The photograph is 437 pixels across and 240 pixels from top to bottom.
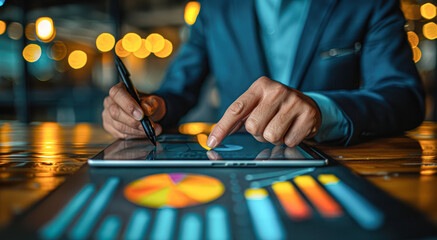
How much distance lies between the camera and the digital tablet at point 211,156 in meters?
0.41

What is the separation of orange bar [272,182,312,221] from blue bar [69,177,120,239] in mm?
171

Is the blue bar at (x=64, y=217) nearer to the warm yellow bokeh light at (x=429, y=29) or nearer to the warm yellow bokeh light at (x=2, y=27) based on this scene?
the warm yellow bokeh light at (x=429, y=29)

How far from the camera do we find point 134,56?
10.0 m

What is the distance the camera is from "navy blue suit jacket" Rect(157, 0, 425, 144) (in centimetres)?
81

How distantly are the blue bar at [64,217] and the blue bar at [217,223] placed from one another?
0.39 feet

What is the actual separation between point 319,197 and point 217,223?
0.40 ft

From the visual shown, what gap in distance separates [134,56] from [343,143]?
10.3 meters

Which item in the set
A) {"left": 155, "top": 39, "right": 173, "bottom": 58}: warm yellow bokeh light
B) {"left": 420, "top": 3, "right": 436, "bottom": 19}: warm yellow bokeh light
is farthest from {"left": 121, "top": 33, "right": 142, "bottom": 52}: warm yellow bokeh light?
{"left": 420, "top": 3, "right": 436, "bottom": 19}: warm yellow bokeh light

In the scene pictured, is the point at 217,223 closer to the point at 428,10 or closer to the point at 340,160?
the point at 340,160

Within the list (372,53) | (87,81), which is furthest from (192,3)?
(87,81)

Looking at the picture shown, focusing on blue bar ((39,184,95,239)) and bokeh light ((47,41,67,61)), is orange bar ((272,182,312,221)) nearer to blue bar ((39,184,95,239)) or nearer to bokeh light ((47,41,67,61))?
blue bar ((39,184,95,239))

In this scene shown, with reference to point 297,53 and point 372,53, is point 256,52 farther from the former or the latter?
point 372,53

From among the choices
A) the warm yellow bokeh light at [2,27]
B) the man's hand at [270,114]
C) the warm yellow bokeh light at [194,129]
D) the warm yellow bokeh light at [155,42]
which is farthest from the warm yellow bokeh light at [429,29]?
the warm yellow bokeh light at [155,42]

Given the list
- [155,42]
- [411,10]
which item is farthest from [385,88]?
[155,42]
